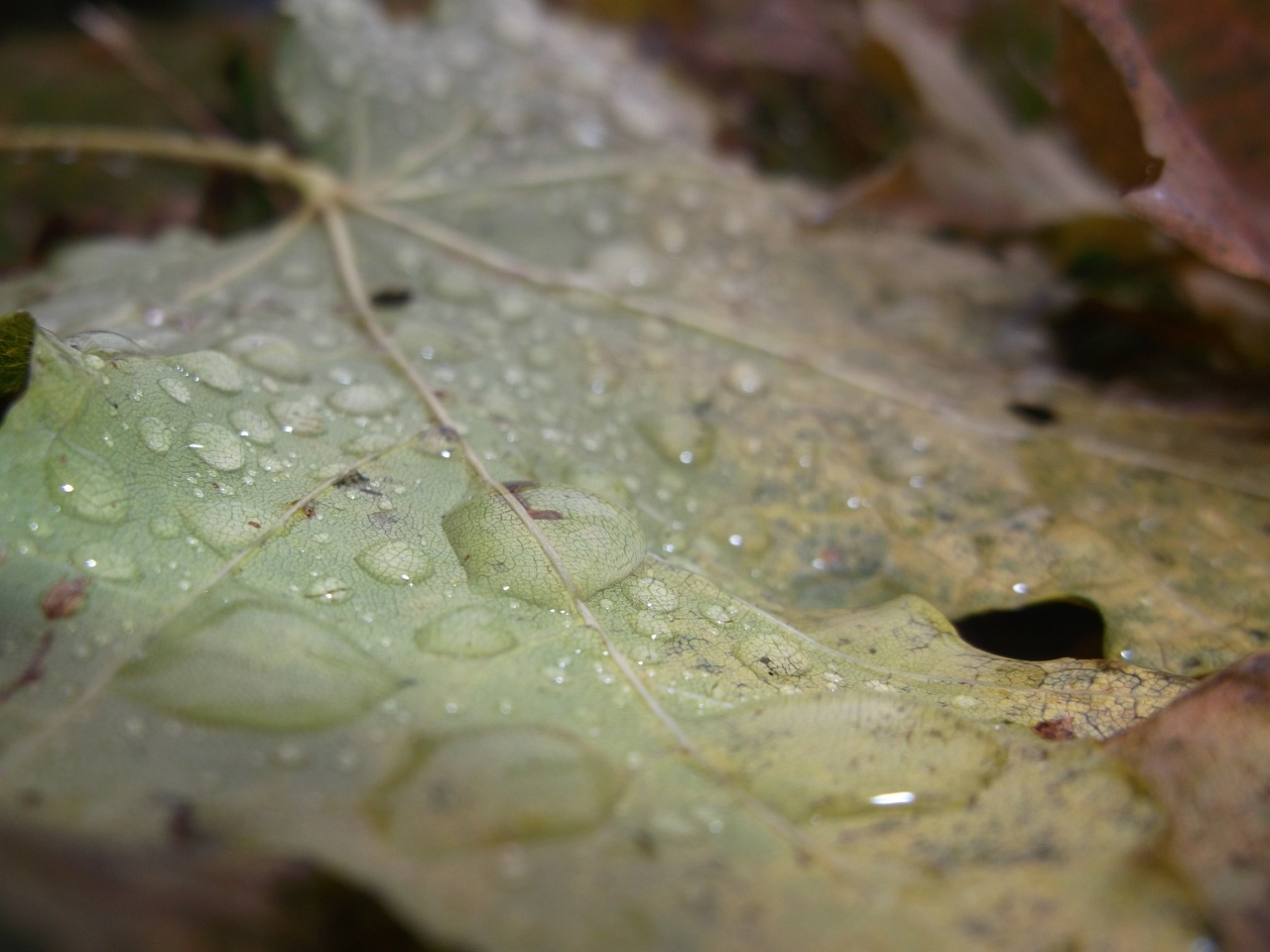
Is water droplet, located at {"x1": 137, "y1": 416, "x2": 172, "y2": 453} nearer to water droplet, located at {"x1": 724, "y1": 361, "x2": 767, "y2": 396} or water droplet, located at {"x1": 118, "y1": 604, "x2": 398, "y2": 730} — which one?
water droplet, located at {"x1": 118, "y1": 604, "x2": 398, "y2": 730}

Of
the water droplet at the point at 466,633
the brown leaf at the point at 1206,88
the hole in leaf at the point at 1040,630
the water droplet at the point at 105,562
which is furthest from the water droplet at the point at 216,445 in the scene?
the brown leaf at the point at 1206,88

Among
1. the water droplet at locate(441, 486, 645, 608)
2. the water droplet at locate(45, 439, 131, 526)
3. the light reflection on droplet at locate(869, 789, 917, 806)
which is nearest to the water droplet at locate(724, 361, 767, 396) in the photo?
the water droplet at locate(441, 486, 645, 608)

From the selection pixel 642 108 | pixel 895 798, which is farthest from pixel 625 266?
pixel 895 798

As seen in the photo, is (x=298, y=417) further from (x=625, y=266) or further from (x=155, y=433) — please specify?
(x=625, y=266)

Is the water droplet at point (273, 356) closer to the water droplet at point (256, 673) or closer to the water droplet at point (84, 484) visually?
the water droplet at point (84, 484)

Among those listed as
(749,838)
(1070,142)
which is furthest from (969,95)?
(749,838)

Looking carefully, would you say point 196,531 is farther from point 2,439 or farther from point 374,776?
point 374,776
